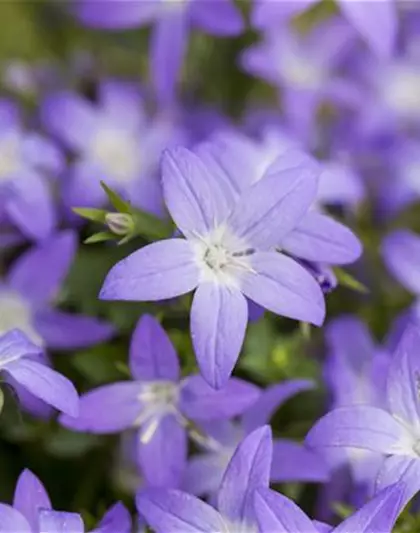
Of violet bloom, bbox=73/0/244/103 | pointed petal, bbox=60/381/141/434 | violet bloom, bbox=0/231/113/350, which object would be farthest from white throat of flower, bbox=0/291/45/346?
violet bloom, bbox=73/0/244/103

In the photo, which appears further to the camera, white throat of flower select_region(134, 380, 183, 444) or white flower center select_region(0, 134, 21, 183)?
white flower center select_region(0, 134, 21, 183)

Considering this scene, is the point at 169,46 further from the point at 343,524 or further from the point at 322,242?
the point at 343,524

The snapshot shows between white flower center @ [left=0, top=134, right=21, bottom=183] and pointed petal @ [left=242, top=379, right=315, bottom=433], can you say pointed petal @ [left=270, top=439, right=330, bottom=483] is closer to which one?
pointed petal @ [left=242, top=379, right=315, bottom=433]

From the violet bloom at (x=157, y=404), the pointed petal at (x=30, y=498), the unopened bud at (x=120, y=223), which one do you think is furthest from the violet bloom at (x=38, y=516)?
the unopened bud at (x=120, y=223)

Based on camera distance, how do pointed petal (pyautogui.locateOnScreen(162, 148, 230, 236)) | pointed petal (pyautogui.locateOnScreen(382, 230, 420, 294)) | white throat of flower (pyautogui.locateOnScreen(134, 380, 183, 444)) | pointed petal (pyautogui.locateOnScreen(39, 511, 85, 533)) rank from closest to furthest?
pointed petal (pyautogui.locateOnScreen(39, 511, 85, 533)) → pointed petal (pyautogui.locateOnScreen(162, 148, 230, 236)) → white throat of flower (pyautogui.locateOnScreen(134, 380, 183, 444)) → pointed petal (pyautogui.locateOnScreen(382, 230, 420, 294))

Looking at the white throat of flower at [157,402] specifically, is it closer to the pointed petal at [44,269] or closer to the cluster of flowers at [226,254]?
the cluster of flowers at [226,254]

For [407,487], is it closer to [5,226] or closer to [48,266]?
[48,266]
